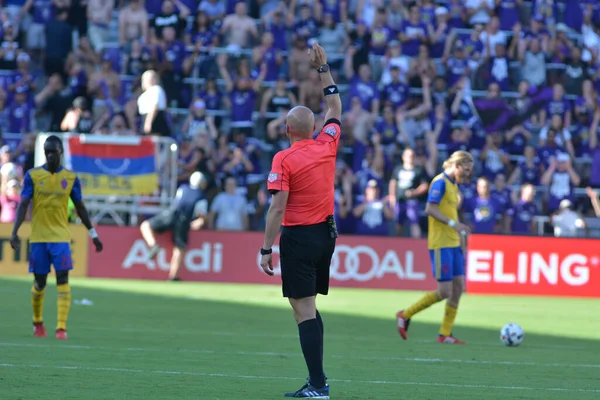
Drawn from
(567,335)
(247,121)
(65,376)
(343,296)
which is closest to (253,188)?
(247,121)

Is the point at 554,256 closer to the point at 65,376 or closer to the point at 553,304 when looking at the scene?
the point at 553,304

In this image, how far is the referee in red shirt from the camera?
827cm

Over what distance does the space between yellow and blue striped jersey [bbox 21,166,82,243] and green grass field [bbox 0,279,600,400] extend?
1164 mm

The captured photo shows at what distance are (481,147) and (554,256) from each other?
436 cm

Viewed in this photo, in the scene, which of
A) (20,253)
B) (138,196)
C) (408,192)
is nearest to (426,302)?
(408,192)

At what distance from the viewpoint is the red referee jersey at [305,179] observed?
27.3ft

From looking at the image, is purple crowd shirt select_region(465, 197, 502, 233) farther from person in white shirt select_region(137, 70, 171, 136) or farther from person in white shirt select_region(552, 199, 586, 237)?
person in white shirt select_region(137, 70, 171, 136)

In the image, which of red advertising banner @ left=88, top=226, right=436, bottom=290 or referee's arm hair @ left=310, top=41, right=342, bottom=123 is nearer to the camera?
referee's arm hair @ left=310, top=41, right=342, bottom=123

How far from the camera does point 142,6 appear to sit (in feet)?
89.0

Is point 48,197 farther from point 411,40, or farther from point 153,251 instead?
point 411,40

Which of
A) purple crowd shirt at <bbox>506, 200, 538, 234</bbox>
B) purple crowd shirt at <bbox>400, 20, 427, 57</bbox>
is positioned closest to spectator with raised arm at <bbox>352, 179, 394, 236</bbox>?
purple crowd shirt at <bbox>506, 200, 538, 234</bbox>

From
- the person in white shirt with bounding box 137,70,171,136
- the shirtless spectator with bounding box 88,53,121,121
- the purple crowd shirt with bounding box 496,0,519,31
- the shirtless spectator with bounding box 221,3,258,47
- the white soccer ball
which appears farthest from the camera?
the purple crowd shirt with bounding box 496,0,519,31

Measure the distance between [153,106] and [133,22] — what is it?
3.57 m

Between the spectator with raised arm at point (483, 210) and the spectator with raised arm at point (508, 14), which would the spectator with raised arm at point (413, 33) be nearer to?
the spectator with raised arm at point (508, 14)
